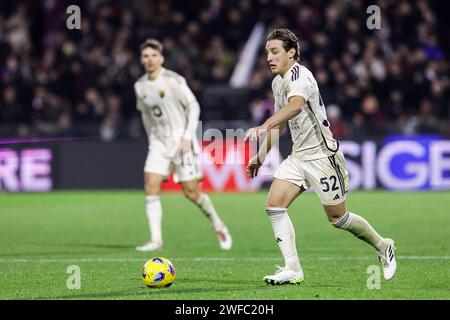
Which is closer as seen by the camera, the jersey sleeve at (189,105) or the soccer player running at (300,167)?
the soccer player running at (300,167)

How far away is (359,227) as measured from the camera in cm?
857

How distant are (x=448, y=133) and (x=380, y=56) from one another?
120 inches

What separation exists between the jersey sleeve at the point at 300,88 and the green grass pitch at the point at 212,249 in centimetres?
159

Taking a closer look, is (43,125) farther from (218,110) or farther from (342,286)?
(342,286)

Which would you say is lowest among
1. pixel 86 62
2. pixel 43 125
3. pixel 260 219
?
pixel 260 219

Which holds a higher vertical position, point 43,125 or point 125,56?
point 125,56

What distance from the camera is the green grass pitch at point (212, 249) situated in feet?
26.9

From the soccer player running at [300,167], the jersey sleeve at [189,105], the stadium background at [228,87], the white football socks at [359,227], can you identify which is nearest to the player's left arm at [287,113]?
the soccer player running at [300,167]

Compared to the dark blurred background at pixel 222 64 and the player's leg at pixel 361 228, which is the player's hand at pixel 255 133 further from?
the dark blurred background at pixel 222 64

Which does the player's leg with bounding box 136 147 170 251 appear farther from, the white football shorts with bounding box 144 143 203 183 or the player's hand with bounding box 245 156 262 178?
the player's hand with bounding box 245 156 262 178

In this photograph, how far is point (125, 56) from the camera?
76.0ft

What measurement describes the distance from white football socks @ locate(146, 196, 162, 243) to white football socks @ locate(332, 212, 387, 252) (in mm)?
3866

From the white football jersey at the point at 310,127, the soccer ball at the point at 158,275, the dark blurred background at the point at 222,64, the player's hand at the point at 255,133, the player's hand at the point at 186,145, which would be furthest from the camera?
the dark blurred background at the point at 222,64
